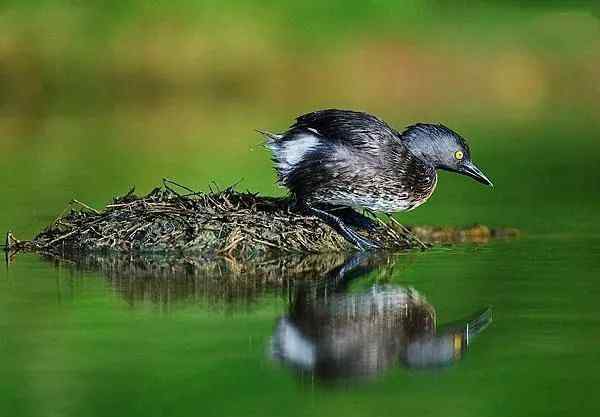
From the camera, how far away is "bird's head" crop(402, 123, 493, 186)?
1089 centimetres

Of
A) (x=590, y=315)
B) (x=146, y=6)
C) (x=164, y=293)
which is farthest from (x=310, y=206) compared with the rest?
(x=146, y=6)

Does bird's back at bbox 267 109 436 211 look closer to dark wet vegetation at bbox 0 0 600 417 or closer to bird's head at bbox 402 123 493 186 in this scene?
bird's head at bbox 402 123 493 186

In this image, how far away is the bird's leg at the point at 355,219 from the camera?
11.0 meters

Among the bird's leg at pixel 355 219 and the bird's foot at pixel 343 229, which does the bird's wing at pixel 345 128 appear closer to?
the bird's foot at pixel 343 229

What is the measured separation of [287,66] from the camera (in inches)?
1248

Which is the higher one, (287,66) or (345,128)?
(287,66)

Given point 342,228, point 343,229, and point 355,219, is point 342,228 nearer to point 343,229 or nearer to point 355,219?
point 343,229

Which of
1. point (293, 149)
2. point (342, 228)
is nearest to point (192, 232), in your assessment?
point (293, 149)

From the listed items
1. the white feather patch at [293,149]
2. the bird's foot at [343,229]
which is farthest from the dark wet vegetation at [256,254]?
the white feather patch at [293,149]

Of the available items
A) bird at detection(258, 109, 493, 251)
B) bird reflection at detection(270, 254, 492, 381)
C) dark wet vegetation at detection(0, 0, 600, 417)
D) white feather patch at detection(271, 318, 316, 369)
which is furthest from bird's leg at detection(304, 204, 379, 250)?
white feather patch at detection(271, 318, 316, 369)

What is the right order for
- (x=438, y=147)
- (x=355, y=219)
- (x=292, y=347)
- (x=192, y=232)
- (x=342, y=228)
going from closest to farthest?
(x=292, y=347), (x=192, y=232), (x=342, y=228), (x=438, y=147), (x=355, y=219)

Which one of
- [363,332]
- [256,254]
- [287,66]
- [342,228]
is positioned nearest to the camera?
[363,332]

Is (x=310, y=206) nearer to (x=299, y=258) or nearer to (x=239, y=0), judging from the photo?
(x=299, y=258)

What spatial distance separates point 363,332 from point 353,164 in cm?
281
